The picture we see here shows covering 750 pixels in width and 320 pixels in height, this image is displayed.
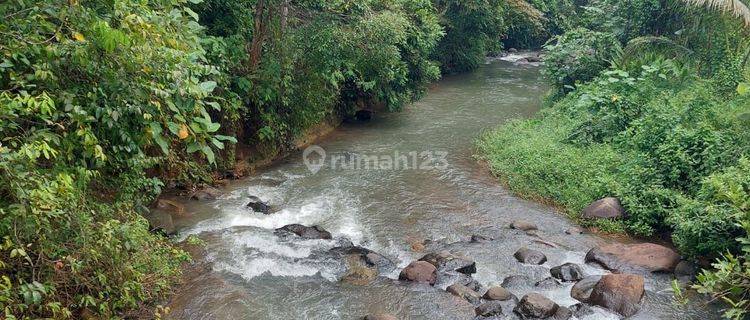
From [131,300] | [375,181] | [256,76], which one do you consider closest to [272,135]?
[256,76]

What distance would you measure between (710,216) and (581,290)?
2.09 meters

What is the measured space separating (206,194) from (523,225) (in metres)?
5.68

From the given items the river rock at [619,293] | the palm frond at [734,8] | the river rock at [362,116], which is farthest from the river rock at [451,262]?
the river rock at [362,116]

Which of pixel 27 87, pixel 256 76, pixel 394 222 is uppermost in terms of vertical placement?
pixel 27 87

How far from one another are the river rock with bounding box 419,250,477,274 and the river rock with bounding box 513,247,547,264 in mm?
748

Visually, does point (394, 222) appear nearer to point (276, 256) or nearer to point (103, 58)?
point (276, 256)

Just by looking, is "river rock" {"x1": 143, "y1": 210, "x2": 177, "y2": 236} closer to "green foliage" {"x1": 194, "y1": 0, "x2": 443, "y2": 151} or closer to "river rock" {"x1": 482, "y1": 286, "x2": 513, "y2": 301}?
"green foliage" {"x1": 194, "y1": 0, "x2": 443, "y2": 151}

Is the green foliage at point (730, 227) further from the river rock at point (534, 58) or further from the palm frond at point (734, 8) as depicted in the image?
the river rock at point (534, 58)

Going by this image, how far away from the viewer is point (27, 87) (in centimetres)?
484

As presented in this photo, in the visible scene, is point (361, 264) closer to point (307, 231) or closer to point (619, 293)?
point (307, 231)

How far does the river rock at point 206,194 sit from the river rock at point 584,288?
6399mm

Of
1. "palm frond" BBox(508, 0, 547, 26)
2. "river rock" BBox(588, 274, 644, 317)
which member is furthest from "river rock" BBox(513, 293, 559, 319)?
"palm frond" BBox(508, 0, 547, 26)

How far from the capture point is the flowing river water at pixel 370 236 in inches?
287

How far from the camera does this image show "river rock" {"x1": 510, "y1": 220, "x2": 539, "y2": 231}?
9.80 m
